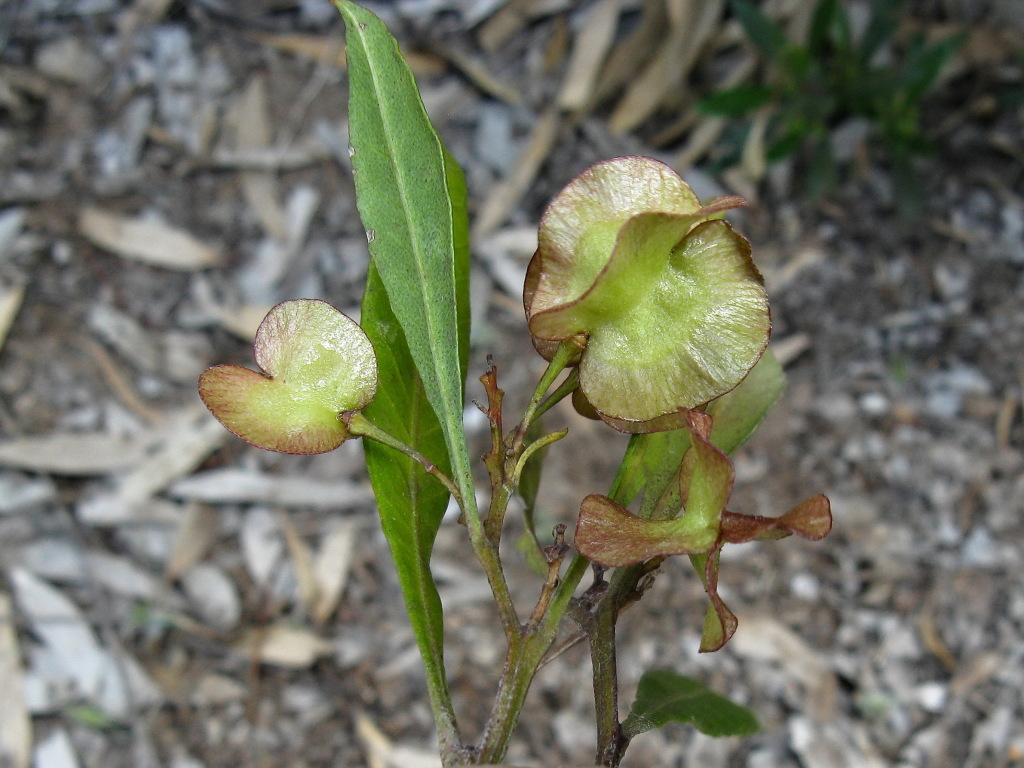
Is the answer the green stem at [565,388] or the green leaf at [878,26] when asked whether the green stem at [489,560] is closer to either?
the green stem at [565,388]

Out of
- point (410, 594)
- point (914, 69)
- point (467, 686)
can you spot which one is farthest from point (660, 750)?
point (914, 69)

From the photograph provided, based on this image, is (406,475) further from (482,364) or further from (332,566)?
(482,364)

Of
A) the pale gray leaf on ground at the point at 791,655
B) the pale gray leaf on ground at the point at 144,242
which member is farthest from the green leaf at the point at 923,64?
the pale gray leaf on ground at the point at 144,242

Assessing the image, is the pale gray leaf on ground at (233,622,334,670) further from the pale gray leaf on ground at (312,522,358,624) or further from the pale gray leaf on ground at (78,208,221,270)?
the pale gray leaf on ground at (78,208,221,270)

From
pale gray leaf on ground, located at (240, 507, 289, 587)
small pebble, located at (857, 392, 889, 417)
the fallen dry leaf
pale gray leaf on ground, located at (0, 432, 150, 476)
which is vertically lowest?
pale gray leaf on ground, located at (240, 507, 289, 587)

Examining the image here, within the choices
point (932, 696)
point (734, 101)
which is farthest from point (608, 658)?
point (734, 101)

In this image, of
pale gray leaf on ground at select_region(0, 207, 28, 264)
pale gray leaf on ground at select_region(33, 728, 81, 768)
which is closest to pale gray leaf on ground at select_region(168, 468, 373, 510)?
pale gray leaf on ground at select_region(33, 728, 81, 768)

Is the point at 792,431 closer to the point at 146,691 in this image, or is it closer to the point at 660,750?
the point at 660,750
